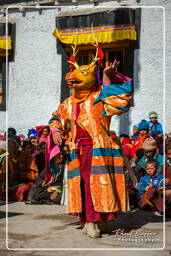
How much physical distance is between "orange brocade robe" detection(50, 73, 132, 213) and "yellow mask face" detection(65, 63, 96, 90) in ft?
0.44

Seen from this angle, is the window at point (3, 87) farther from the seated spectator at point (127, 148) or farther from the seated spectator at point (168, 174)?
the seated spectator at point (168, 174)

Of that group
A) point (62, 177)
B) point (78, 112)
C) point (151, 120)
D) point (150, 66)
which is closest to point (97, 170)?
point (78, 112)

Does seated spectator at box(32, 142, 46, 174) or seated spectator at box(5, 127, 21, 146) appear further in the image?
A: seated spectator at box(5, 127, 21, 146)

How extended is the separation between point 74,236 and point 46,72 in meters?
6.97

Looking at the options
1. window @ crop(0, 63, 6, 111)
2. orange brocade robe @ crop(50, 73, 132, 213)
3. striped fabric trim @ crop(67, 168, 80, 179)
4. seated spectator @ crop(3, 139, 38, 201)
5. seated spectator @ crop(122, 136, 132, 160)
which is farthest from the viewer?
window @ crop(0, 63, 6, 111)

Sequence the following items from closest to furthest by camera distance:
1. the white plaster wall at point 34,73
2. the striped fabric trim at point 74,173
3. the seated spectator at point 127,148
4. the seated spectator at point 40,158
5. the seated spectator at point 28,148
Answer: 1. the striped fabric trim at point 74,173
2. the seated spectator at point 127,148
3. the seated spectator at point 40,158
4. the seated spectator at point 28,148
5. the white plaster wall at point 34,73

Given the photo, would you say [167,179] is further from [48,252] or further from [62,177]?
[48,252]

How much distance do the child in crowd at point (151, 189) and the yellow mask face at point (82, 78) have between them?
185cm

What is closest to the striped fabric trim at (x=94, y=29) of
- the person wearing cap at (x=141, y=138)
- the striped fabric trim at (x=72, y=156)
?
the person wearing cap at (x=141, y=138)

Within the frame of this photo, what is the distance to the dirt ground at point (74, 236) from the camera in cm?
450

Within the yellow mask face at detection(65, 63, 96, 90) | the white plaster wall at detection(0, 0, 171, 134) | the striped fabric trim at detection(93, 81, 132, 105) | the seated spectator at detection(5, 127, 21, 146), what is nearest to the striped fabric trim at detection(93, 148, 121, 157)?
the striped fabric trim at detection(93, 81, 132, 105)

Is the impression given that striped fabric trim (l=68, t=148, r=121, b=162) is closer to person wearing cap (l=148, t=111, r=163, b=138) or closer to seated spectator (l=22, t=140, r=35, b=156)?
seated spectator (l=22, t=140, r=35, b=156)

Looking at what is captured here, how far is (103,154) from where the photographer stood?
5.04m

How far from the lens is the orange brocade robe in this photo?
499cm
